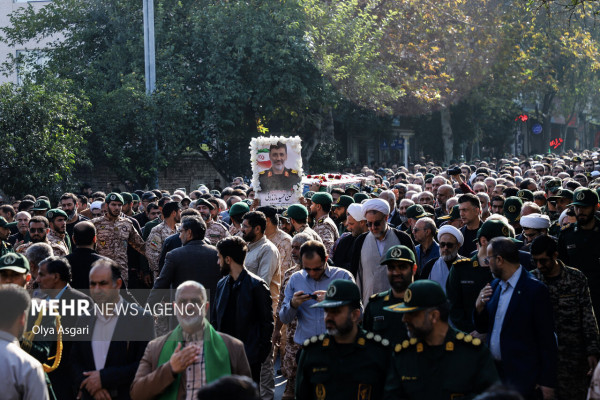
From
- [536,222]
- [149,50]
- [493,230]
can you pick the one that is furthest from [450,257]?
[149,50]

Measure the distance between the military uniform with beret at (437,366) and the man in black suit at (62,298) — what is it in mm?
2488

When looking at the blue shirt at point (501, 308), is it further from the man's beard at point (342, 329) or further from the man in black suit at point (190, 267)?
the man in black suit at point (190, 267)

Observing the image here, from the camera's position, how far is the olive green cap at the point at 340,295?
5.15m

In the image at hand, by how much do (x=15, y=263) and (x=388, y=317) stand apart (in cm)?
286

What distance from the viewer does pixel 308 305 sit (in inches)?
283

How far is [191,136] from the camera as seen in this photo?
27250 mm

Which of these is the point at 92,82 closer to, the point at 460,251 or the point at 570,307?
the point at 460,251

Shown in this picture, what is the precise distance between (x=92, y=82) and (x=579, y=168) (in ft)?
48.8

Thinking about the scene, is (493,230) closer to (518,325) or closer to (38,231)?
(518,325)

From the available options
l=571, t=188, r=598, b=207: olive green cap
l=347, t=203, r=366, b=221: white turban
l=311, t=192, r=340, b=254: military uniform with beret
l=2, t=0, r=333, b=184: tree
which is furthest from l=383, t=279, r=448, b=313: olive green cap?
l=2, t=0, r=333, b=184: tree

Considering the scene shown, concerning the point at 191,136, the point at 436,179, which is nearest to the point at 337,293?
the point at 436,179

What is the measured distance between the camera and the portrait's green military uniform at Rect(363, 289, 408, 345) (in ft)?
20.6

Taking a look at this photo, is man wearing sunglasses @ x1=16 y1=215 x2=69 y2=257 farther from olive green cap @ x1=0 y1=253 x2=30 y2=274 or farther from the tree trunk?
the tree trunk

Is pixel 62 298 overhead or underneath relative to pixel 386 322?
overhead
